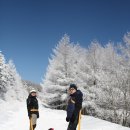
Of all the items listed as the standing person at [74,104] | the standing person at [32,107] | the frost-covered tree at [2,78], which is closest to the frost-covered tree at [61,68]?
the frost-covered tree at [2,78]

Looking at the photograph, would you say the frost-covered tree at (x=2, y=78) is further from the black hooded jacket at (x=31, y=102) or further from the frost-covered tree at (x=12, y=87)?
the black hooded jacket at (x=31, y=102)

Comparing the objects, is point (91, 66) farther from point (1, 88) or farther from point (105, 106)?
point (1, 88)

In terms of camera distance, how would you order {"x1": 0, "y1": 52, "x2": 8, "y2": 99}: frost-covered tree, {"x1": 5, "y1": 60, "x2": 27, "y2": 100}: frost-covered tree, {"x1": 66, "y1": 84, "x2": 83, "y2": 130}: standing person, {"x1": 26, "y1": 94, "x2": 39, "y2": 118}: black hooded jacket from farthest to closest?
{"x1": 5, "y1": 60, "x2": 27, "y2": 100}: frost-covered tree
{"x1": 0, "y1": 52, "x2": 8, "y2": 99}: frost-covered tree
{"x1": 26, "y1": 94, "x2": 39, "y2": 118}: black hooded jacket
{"x1": 66, "y1": 84, "x2": 83, "y2": 130}: standing person

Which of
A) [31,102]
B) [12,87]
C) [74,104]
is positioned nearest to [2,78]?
[12,87]

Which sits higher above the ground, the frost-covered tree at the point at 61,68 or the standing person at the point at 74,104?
the frost-covered tree at the point at 61,68

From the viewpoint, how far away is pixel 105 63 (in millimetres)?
40031

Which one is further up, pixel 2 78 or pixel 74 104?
pixel 2 78

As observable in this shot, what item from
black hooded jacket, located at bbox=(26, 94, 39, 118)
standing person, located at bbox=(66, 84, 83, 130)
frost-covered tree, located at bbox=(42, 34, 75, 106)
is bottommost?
standing person, located at bbox=(66, 84, 83, 130)

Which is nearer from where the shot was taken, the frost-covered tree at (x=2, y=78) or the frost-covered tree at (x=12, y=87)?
the frost-covered tree at (x=2, y=78)

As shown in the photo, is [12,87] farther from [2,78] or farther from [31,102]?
[31,102]

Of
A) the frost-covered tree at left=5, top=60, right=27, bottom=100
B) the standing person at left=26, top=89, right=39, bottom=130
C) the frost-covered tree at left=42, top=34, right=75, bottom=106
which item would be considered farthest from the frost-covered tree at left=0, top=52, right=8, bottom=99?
the standing person at left=26, top=89, right=39, bottom=130

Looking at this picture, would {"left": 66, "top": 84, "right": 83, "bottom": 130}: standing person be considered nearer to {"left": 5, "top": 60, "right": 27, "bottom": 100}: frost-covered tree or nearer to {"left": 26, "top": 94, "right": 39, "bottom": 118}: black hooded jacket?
{"left": 26, "top": 94, "right": 39, "bottom": 118}: black hooded jacket

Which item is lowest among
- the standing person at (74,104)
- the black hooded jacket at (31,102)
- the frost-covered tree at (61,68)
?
the standing person at (74,104)

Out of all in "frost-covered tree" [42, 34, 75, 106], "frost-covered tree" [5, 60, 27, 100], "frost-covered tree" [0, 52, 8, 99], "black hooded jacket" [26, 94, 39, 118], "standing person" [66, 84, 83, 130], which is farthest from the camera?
"frost-covered tree" [5, 60, 27, 100]
